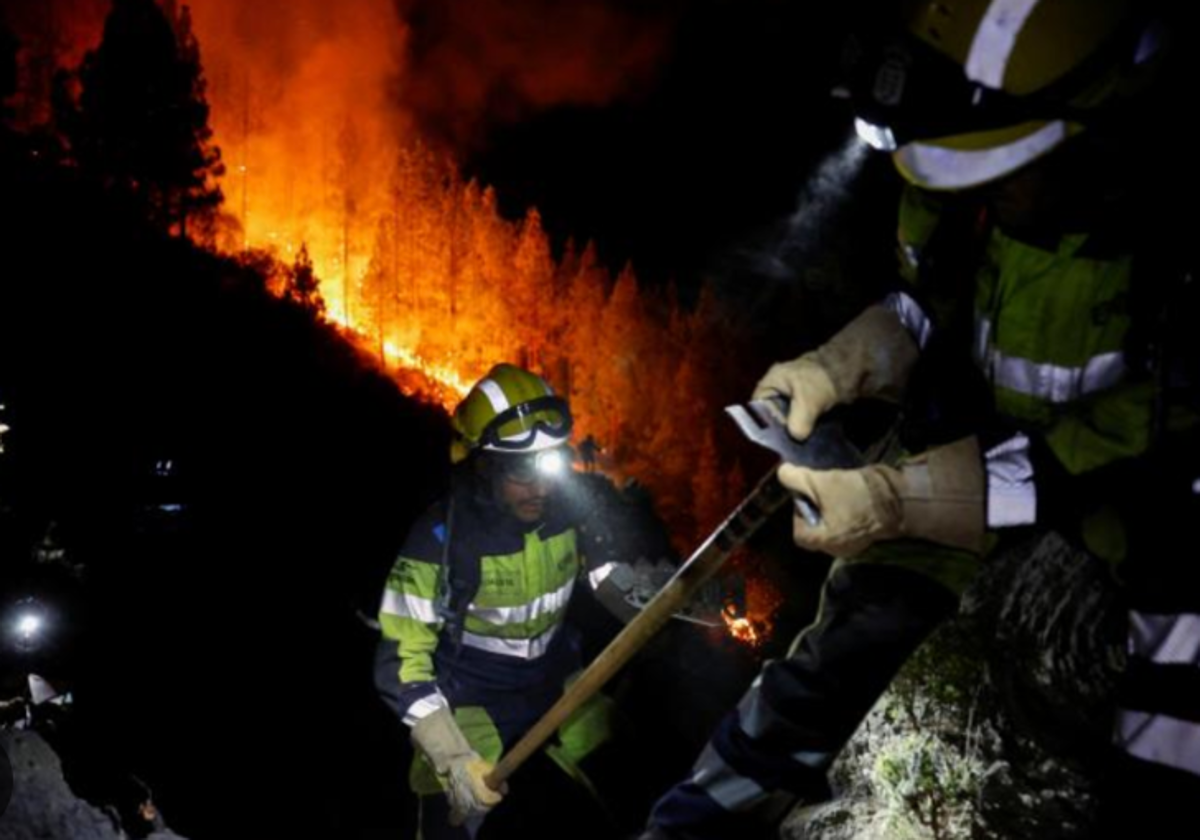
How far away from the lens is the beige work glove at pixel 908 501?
2588 millimetres

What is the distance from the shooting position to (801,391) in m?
3.07

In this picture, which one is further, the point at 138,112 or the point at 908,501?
the point at 138,112

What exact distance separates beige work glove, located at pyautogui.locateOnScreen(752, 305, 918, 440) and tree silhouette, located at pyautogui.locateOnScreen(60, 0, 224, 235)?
54.1 m

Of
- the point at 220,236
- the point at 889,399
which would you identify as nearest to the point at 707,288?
the point at 220,236

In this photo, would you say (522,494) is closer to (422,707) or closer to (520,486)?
(520,486)

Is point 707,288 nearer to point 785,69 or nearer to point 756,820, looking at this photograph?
point 785,69

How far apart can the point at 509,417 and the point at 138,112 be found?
53247 millimetres

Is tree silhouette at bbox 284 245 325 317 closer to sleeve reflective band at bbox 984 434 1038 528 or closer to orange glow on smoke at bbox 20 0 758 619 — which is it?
orange glow on smoke at bbox 20 0 758 619

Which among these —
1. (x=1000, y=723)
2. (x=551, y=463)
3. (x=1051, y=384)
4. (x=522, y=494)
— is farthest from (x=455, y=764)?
(x=1051, y=384)

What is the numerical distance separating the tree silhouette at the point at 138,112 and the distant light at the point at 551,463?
2041 inches

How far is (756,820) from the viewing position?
3213 millimetres

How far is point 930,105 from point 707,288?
75.7 meters

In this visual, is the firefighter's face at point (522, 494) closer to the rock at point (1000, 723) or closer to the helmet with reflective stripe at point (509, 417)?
the helmet with reflective stripe at point (509, 417)

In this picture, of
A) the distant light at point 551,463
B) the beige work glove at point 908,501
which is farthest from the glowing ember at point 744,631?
→ the beige work glove at point 908,501
